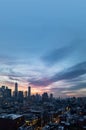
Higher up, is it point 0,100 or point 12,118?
point 0,100

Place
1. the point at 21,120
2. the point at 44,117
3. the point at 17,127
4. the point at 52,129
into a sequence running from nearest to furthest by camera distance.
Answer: the point at 52,129
the point at 17,127
the point at 21,120
the point at 44,117

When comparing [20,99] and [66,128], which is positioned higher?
[20,99]

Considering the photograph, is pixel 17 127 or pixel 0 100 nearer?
pixel 17 127

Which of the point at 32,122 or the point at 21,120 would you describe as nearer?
the point at 21,120

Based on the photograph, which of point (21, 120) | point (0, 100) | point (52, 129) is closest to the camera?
point (52, 129)

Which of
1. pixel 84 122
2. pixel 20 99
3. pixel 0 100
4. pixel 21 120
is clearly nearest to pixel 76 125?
pixel 84 122

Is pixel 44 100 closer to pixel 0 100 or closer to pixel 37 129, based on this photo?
pixel 0 100

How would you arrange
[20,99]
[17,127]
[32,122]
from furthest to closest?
[20,99], [32,122], [17,127]

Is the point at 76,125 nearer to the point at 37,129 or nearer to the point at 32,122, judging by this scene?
the point at 37,129

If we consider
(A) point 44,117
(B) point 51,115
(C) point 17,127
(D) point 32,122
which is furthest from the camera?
(B) point 51,115

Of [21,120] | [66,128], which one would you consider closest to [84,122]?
[66,128]
